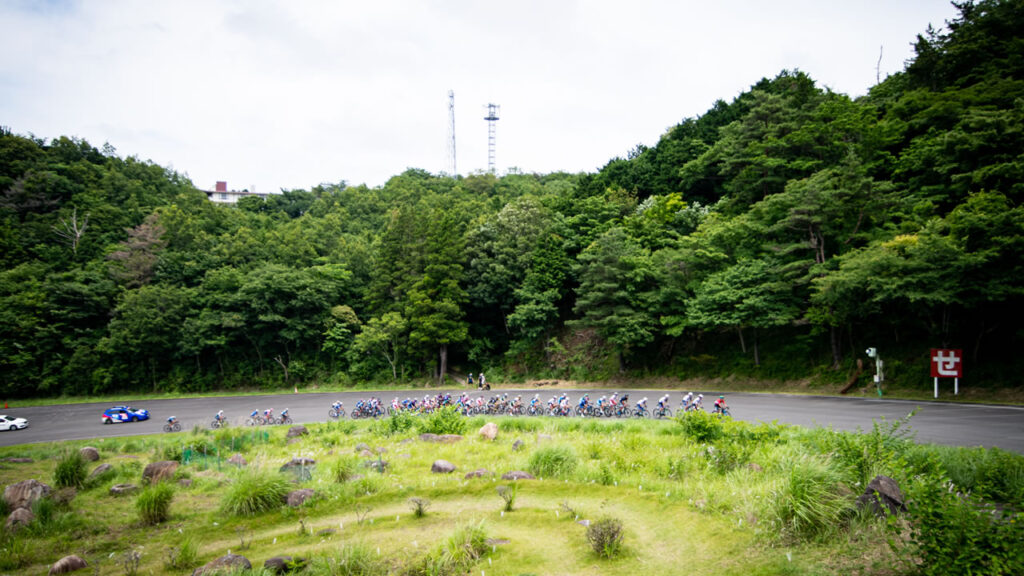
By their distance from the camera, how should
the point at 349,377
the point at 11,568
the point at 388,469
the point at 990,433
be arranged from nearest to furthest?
1. the point at 11,568
2. the point at 388,469
3. the point at 990,433
4. the point at 349,377

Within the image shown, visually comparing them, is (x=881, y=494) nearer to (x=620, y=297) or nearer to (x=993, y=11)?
(x=620, y=297)

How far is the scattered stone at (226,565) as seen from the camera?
644 cm

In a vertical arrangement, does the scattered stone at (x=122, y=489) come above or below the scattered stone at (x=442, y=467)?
below

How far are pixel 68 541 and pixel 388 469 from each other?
5.96m

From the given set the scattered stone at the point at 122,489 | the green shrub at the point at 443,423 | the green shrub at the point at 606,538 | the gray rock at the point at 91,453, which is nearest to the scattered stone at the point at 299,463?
the scattered stone at the point at 122,489

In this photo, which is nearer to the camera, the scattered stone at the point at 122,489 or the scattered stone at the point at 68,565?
the scattered stone at the point at 68,565

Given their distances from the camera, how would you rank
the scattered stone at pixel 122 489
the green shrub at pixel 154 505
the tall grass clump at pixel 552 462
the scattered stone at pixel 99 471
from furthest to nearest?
the scattered stone at pixel 99 471 < the scattered stone at pixel 122 489 < the tall grass clump at pixel 552 462 < the green shrub at pixel 154 505

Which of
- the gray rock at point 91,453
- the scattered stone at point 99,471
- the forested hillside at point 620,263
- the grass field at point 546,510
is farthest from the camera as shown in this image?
the forested hillside at point 620,263

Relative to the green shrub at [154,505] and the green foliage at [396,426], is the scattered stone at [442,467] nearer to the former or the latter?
the green shrub at [154,505]

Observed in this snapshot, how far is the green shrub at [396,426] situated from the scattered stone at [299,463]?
4496mm

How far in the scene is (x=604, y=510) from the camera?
8.80 metres

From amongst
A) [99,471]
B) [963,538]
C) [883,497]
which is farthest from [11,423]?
[963,538]

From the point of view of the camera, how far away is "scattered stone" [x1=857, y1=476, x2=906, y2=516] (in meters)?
6.47

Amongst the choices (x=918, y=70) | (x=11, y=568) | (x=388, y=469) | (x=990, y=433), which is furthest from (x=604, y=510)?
(x=918, y=70)
